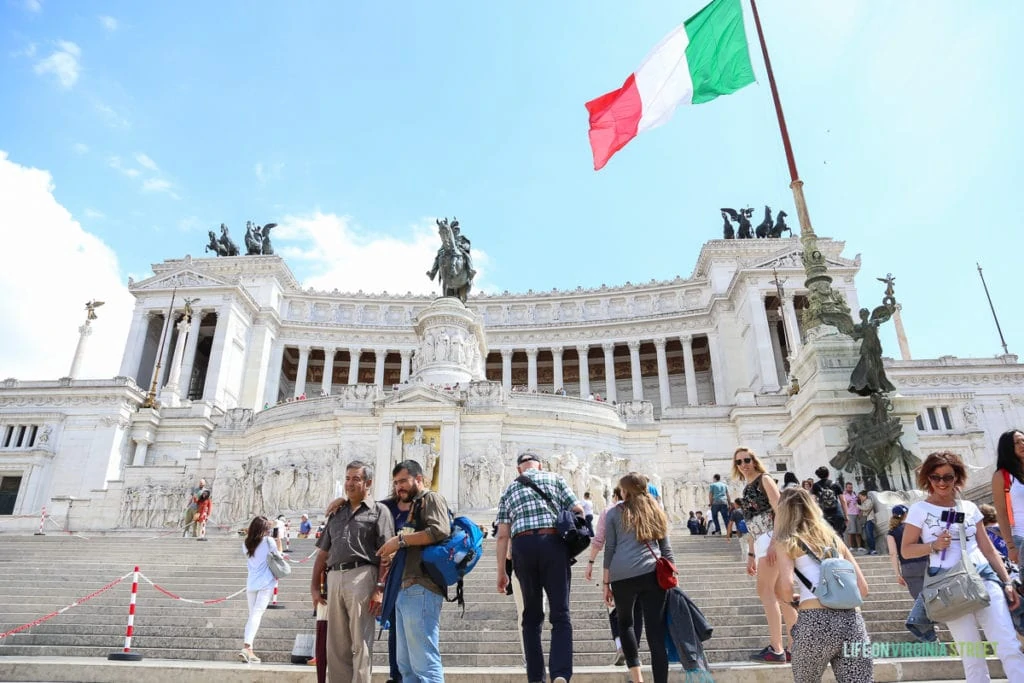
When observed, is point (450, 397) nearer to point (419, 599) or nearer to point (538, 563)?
point (538, 563)

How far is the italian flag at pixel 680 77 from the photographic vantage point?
17.0 meters

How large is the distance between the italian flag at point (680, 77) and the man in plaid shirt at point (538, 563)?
→ 43.5ft

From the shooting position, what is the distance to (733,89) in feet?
55.7

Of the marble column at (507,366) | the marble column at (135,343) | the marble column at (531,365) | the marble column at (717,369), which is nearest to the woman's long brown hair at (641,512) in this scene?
the marble column at (717,369)

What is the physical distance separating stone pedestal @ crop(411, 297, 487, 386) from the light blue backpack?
26.9 meters

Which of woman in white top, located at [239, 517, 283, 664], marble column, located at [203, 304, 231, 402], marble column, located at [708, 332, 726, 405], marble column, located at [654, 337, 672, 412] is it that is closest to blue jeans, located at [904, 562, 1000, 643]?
woman in white top, located at [239, 517, 283, 664]

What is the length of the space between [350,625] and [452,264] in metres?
29.1

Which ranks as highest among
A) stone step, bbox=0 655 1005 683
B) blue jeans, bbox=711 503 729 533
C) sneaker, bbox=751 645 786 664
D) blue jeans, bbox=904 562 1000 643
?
blue jeans, bbox=711 503 729 533

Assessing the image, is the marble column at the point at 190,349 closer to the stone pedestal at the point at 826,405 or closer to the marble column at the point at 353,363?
the marble column at the point at 353,363

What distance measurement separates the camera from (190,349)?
192ft

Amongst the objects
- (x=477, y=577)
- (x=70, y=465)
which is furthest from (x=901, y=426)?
(x=70, y=465)

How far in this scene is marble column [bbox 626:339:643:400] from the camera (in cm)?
6060

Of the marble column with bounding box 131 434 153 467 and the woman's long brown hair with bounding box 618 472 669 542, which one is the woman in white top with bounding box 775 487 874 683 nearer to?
the woman's long brown hair with bounding box 618 472 669 542

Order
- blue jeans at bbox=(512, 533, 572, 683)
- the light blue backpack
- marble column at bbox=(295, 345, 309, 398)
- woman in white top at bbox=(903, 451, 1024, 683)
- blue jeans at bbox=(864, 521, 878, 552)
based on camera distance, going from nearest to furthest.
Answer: the light blue backpack
woman in white top at bbox=(903, 451, 1024, 683)
blue jeans at bbox=(512, 533, 572, 683)
blue jeans at bbox=(864, 521, 878, 552)
marble column at bbox=(295, 345, 309, 398)
